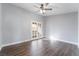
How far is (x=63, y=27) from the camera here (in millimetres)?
7480

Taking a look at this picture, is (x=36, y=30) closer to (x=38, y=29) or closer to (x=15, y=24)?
(x=38, y=29)

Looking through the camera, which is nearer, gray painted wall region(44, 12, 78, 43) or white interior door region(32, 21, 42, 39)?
gray painted wall region(44, 12, 78, 43)

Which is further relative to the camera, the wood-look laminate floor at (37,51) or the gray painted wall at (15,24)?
the gray painted wall at (15,24)

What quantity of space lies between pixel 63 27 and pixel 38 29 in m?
2.67

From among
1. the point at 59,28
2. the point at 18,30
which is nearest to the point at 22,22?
the point at 18,30

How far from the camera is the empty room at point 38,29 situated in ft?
13.6

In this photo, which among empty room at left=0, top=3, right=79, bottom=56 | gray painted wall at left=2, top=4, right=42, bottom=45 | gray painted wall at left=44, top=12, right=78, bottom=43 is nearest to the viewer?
empty room at left=0, top=3, right=79, bottom=56

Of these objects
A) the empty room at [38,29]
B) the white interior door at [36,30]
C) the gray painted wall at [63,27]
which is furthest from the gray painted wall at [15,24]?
the gray painted wall at [63,27]

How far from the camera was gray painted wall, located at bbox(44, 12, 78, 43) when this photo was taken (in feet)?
21.4

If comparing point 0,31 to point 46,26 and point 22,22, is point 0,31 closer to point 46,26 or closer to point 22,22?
point 22,22

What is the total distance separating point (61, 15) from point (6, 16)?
4.80 metres

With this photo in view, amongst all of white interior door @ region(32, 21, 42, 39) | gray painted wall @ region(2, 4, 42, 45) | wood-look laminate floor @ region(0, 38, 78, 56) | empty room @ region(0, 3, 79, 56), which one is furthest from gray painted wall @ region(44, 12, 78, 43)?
gray painted wall @ region(2, 4, 42, 45)

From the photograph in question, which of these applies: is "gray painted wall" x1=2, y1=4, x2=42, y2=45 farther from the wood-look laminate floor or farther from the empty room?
the wood-look laminate floor

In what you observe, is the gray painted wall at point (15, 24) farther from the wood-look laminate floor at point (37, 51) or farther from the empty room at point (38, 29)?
the wood-look laminate floor at point (37, 51)
